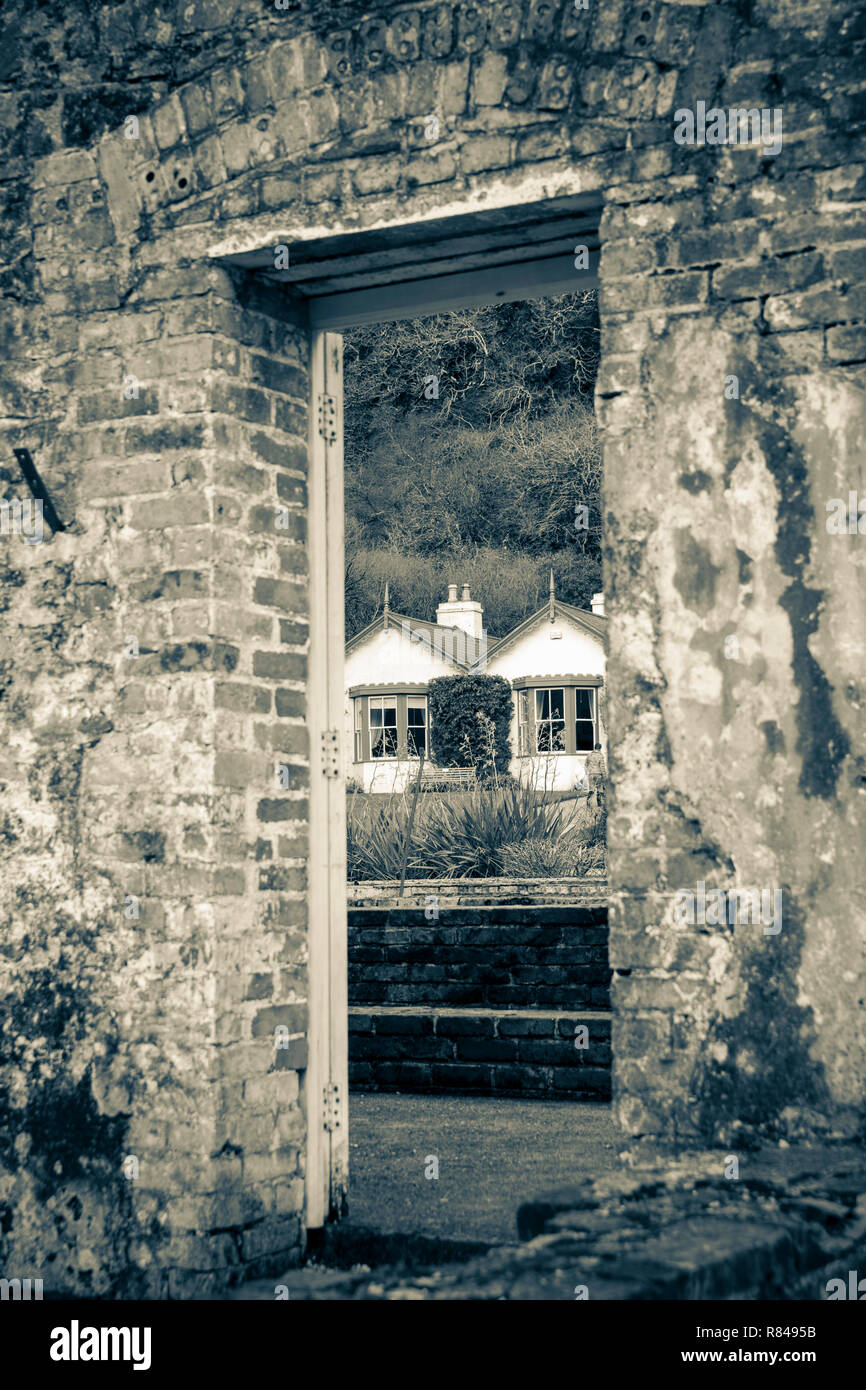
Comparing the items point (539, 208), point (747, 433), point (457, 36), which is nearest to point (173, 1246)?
point (747, 433)

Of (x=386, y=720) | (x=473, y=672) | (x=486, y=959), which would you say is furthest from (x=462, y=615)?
(x=486, y=959)

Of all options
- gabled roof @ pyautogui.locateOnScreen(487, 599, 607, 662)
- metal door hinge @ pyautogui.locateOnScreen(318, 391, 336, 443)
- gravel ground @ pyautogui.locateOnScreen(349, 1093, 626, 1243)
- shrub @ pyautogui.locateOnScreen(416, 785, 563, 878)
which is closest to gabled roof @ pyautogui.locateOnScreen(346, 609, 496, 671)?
gabled roof @ pyautogui.locateOnScreen(487, 599, 607, 662)

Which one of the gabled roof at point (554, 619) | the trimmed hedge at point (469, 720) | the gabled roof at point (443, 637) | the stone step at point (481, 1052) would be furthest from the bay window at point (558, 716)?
the stone step at point (481, 1052)

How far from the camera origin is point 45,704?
4129 mm

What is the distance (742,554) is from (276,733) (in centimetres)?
145

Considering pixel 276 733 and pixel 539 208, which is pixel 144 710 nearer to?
pixel 276 733

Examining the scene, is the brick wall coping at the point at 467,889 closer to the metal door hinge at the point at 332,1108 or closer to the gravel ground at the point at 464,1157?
the gravel ground at the point at 464,1157

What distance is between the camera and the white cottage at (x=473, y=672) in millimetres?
20891

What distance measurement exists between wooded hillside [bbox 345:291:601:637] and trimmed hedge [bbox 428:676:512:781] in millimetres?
5460

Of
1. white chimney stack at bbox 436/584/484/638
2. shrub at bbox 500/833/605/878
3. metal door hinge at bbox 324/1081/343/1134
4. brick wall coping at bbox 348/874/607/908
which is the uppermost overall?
white chimney stack at bbox 436/584/484/638

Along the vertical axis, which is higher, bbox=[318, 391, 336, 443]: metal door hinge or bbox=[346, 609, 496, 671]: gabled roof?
bbox=[346, 609, 496, 671]: gabled roof

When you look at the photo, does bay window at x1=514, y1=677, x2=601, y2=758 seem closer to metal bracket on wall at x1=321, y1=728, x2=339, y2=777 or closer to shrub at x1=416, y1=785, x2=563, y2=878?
shrub at x1=416, y1=785, x2=563, y2=878

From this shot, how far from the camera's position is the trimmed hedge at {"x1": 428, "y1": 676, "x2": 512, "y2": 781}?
66.7ft

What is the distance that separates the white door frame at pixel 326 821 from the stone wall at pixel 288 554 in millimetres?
71
